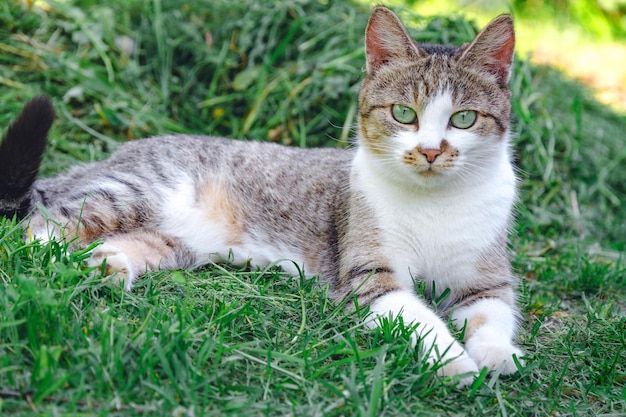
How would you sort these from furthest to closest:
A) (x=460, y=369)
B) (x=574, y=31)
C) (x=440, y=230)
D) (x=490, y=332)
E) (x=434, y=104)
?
1. (x=574, y=31)
2. (x=440, y=230)
3. (x=434, y=104)
4. (x=490, y=332)
5. (x=460, y=369)

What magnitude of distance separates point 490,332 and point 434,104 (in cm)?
109

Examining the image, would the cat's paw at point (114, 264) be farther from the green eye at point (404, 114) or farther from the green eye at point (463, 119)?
the green eye at point (463, 119)

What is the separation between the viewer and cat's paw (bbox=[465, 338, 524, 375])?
2891 mm

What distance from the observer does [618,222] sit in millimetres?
5605

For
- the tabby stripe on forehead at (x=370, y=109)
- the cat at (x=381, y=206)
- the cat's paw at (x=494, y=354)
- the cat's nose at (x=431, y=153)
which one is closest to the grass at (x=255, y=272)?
the cat's paw at (x=494, y=354)

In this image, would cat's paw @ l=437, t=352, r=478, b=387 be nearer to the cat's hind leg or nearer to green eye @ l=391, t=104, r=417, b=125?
green eye @ l=391, t=104, r=417, b=125

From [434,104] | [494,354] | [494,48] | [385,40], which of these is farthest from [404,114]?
[494,354]

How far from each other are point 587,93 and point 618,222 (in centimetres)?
263

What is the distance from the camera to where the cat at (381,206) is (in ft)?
10.5

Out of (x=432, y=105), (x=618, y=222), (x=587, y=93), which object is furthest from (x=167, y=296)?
(x=587, y=93)

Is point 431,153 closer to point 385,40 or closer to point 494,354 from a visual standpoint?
point 385,40

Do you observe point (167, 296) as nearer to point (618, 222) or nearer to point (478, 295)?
point (478, 295)

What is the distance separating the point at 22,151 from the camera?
3.46m

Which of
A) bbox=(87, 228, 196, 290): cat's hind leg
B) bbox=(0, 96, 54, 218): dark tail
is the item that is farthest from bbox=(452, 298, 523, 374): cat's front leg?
bbox=(0, 96, 54, 218): dark tail
